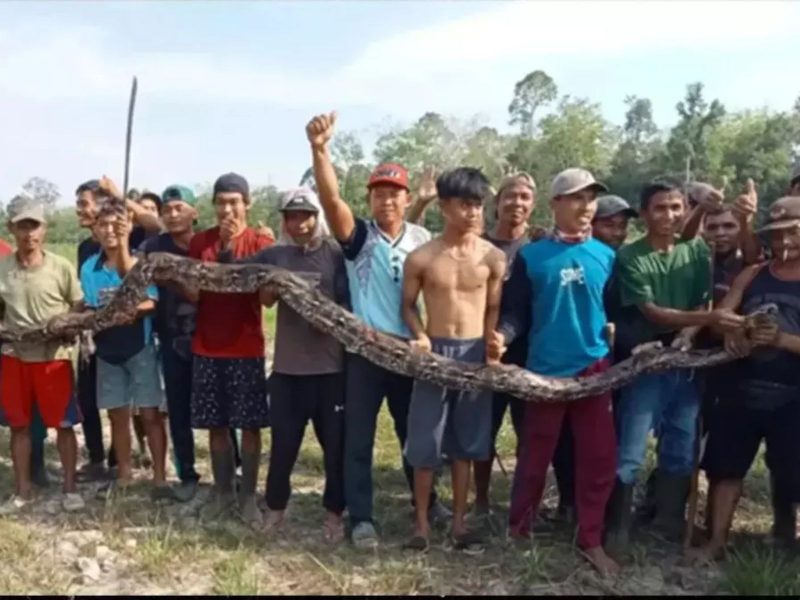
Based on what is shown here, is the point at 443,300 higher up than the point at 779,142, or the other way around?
the point at 779,142

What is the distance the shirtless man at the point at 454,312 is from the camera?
4.50 m

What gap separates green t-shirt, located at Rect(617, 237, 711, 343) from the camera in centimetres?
450

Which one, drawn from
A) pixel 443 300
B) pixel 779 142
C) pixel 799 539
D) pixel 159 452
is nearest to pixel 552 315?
pixel 443 300

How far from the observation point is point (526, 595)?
420 cm

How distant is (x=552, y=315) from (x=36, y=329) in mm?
3145

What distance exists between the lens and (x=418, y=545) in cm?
463

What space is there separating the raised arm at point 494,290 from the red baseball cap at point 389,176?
0.62 meters

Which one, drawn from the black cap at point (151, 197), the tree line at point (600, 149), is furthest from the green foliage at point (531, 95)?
the black cap at point (151, 197)

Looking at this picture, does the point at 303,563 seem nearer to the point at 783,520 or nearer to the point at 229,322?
the point at 229,322

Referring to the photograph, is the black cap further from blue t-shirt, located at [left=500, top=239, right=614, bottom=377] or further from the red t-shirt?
blue t-shirt, located at [left=500, top=239, right=614, bottom=377]

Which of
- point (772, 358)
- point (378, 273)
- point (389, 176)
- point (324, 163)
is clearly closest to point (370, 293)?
point (378, 273)

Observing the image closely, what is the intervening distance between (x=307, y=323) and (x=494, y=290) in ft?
3.49

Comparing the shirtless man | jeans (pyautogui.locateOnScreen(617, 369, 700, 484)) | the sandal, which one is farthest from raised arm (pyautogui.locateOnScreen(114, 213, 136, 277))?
jeans (pyautogui.locateOnScreen(617, 369, 700, 484))

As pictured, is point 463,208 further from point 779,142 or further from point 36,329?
point 779,142
